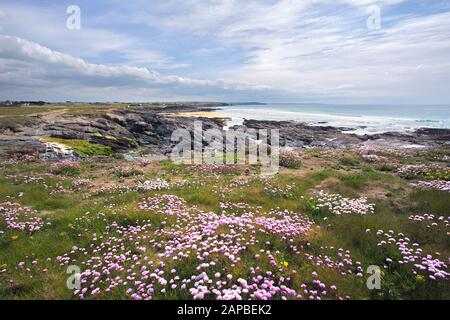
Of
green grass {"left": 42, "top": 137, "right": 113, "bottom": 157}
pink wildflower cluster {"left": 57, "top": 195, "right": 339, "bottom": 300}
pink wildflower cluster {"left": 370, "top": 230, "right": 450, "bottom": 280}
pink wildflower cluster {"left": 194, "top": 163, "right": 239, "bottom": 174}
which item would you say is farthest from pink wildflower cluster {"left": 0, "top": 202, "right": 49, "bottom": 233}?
green grass {"left": 42, "top": 137, "right": 113, "bottom": 157}

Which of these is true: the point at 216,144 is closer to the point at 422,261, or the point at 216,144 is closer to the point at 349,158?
the point at 349,158

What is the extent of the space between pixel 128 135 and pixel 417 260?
5044 cm

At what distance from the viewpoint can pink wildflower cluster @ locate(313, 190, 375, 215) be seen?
10.1 metres

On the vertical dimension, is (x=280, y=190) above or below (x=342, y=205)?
above

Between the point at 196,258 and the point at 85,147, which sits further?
the point at 85,147

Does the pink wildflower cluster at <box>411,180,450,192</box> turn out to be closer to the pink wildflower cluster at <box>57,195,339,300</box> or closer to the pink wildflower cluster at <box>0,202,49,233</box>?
the pink wildflower cluster at <box>57,195,339,300</box>

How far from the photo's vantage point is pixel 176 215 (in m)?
9.89

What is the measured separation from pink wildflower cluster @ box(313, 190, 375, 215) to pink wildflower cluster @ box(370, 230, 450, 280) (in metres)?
2.17

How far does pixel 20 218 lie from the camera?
34.3 feet

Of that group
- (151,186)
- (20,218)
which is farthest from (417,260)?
(20,218)

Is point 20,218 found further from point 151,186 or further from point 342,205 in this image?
point 342,205
